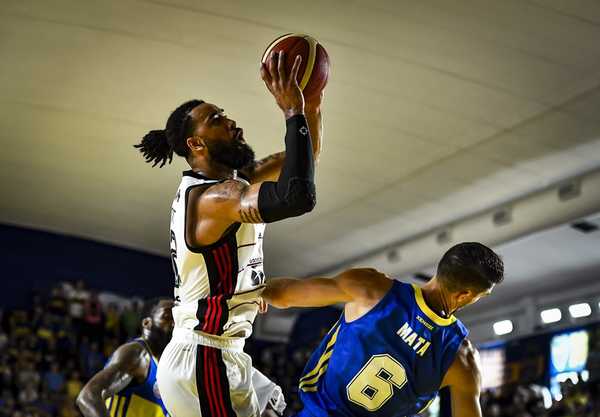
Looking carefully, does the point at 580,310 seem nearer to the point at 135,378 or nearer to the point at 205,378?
the point at 135,378

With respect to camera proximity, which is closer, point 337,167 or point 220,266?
point 220,266

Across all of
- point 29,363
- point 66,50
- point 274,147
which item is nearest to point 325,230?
point 274,147

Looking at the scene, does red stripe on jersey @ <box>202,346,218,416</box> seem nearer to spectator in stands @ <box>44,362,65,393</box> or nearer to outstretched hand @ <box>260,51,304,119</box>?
outstretched hand @ <box>260,51,304,119</box>

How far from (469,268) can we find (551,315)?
12.0 m

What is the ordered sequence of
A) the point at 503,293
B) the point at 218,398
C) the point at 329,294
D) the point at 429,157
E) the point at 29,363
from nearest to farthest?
1. the point at 218,398
2. the point at 329,294
3. the point at 429,157
4. the point at 29,363
5. the point at 503,293

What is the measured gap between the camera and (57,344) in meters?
13.9

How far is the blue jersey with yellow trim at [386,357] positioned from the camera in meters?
3.51

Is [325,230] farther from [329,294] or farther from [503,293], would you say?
[329,294]

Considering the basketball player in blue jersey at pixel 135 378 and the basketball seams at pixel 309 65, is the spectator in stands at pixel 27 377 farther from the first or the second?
the basketball seams at pixel 309 65

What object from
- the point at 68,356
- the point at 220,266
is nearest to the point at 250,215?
the point at 220,266

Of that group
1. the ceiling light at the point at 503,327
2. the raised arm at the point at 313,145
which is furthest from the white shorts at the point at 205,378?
the ceiling light at the point at 503,327

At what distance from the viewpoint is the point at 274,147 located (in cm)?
1088

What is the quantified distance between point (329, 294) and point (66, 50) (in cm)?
616

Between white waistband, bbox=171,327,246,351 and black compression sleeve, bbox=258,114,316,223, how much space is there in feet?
1.72
